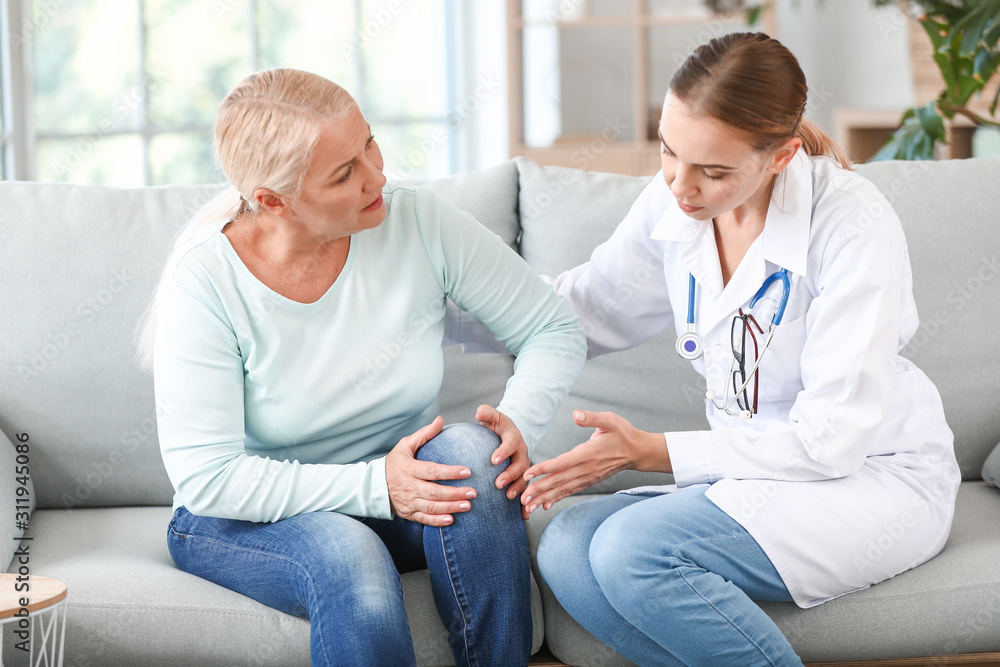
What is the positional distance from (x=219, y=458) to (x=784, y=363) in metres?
0.77

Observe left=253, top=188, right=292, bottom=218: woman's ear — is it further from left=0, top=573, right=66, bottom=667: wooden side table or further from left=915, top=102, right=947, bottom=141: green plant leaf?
left=915, top=102, right=947, bottom=141: green plant leaf

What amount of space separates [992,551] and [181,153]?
4.14 meters

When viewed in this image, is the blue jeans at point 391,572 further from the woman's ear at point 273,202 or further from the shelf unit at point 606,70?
the shelf unit at point 606,70

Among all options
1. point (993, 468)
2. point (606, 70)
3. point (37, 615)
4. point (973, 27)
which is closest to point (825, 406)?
point (993, 468)

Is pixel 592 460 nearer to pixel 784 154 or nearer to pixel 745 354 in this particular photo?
pixel 745 354

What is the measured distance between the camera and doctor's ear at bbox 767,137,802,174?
1.19m

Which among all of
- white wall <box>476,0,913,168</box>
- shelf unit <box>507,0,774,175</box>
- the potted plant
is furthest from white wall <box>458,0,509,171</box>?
the potted plant

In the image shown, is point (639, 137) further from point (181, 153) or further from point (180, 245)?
point (180, 245)

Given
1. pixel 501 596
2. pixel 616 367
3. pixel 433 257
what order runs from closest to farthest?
1. pixel 501 596
2. pixel 433 257
3. pixel 616 367

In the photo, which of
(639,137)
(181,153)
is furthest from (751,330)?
(181,153)

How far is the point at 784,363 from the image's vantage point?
50.1 inches

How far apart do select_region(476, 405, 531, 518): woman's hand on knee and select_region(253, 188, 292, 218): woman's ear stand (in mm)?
379

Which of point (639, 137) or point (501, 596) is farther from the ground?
point (639, 137)

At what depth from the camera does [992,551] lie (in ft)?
4.20
